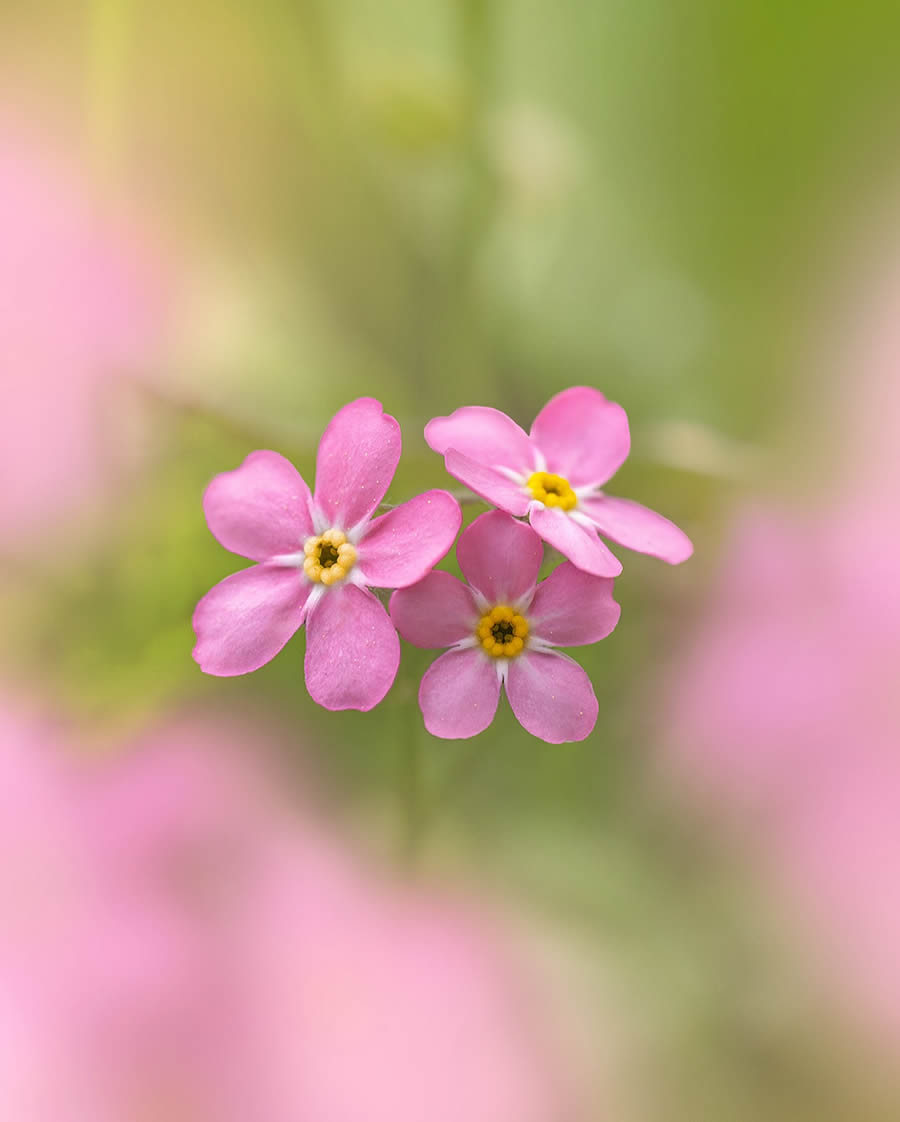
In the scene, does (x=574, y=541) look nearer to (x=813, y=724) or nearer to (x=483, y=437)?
(x=483, y=437)

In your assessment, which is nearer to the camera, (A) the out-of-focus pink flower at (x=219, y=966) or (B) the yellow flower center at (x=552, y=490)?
→ (B) the yellow flower center at (x=552, y=490)

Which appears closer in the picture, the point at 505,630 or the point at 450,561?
the point at 505,630

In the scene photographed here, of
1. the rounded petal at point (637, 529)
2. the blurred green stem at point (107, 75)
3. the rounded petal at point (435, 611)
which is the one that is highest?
the blurred green stem at point (107, 75)

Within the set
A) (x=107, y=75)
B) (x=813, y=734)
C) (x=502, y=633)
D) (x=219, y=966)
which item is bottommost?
(x=219, y=966)

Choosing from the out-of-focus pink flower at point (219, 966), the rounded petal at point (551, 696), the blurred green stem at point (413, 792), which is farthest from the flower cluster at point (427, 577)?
the out-of-focus pink flower at point (219, 966)

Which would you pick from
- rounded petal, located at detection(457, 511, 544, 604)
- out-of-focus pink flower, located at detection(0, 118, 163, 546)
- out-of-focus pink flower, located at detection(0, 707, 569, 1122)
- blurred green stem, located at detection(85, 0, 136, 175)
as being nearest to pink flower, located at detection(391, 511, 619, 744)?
rounded petal, located at detection(457, 511, 544, 604)

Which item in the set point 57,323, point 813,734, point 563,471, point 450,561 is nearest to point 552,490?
point 563,471

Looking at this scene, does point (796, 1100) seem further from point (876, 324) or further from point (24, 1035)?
point (876, 324)

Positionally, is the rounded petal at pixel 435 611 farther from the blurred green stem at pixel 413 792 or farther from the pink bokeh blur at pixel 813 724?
the pink bokeh blur at pixel 813 724
